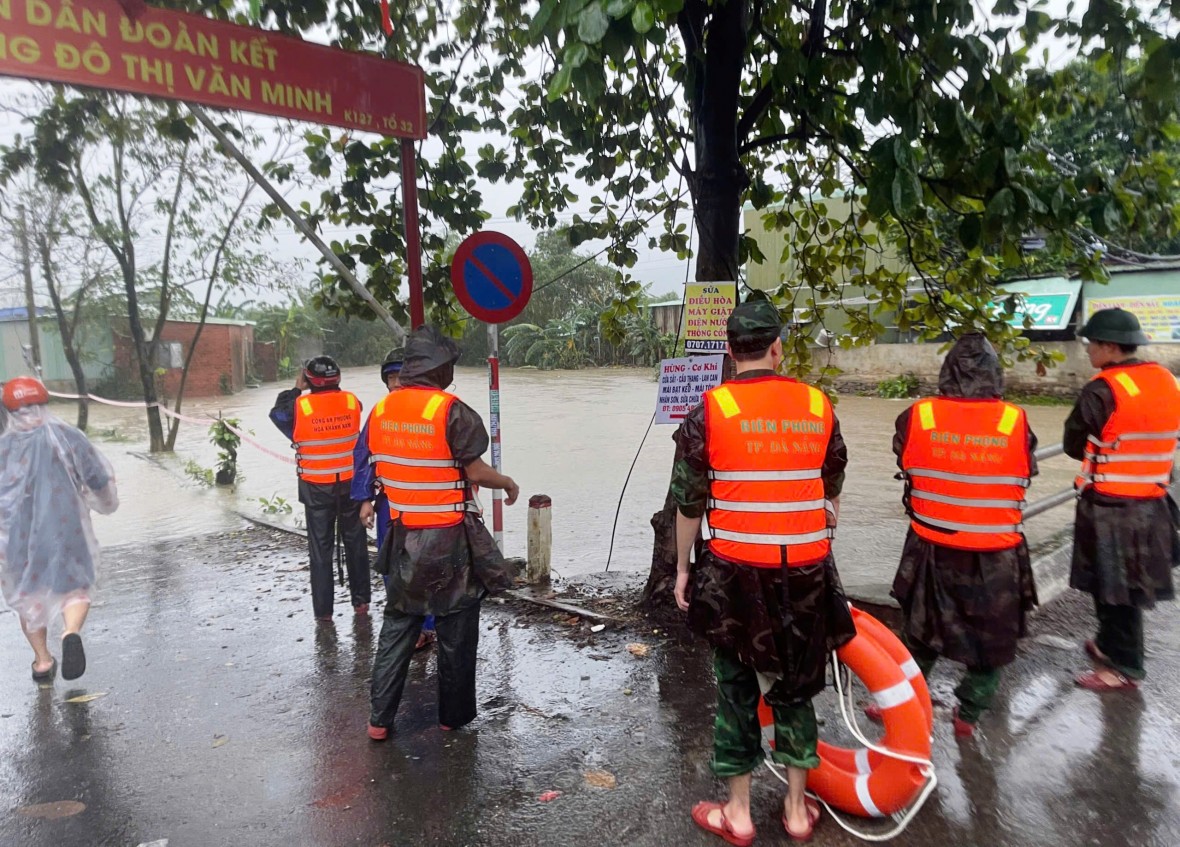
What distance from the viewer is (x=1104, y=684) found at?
3.64m

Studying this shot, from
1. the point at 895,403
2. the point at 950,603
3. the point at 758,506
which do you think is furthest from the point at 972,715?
the point at 895,403

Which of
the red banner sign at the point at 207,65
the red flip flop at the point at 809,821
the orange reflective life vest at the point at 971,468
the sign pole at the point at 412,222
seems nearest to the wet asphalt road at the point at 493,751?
the red flip flop at the point at 809,821

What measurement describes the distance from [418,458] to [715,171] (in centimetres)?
266

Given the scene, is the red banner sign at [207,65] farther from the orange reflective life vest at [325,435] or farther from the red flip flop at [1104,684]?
the red flip flop at [1104,684]

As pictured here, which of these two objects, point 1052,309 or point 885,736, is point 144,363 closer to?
point 885,736

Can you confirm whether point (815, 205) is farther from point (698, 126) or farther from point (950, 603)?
point (950, 603)

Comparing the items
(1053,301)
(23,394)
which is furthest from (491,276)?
(1053,301)

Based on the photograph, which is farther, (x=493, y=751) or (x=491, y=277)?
(x=491, y=277)

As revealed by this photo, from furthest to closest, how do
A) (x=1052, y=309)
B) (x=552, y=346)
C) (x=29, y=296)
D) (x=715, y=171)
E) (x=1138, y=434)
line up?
(x=552, y=346) → (x=1052, y=309) → (x=29, y=296) → (x=715, y=171) → (x=1138, y=434)

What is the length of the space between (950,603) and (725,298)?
2107 millimetres

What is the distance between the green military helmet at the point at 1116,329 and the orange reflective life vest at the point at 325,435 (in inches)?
167

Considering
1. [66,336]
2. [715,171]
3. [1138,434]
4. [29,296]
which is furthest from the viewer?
[66,336]

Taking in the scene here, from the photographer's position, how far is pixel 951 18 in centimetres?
335

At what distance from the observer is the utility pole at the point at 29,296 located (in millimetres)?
8375
